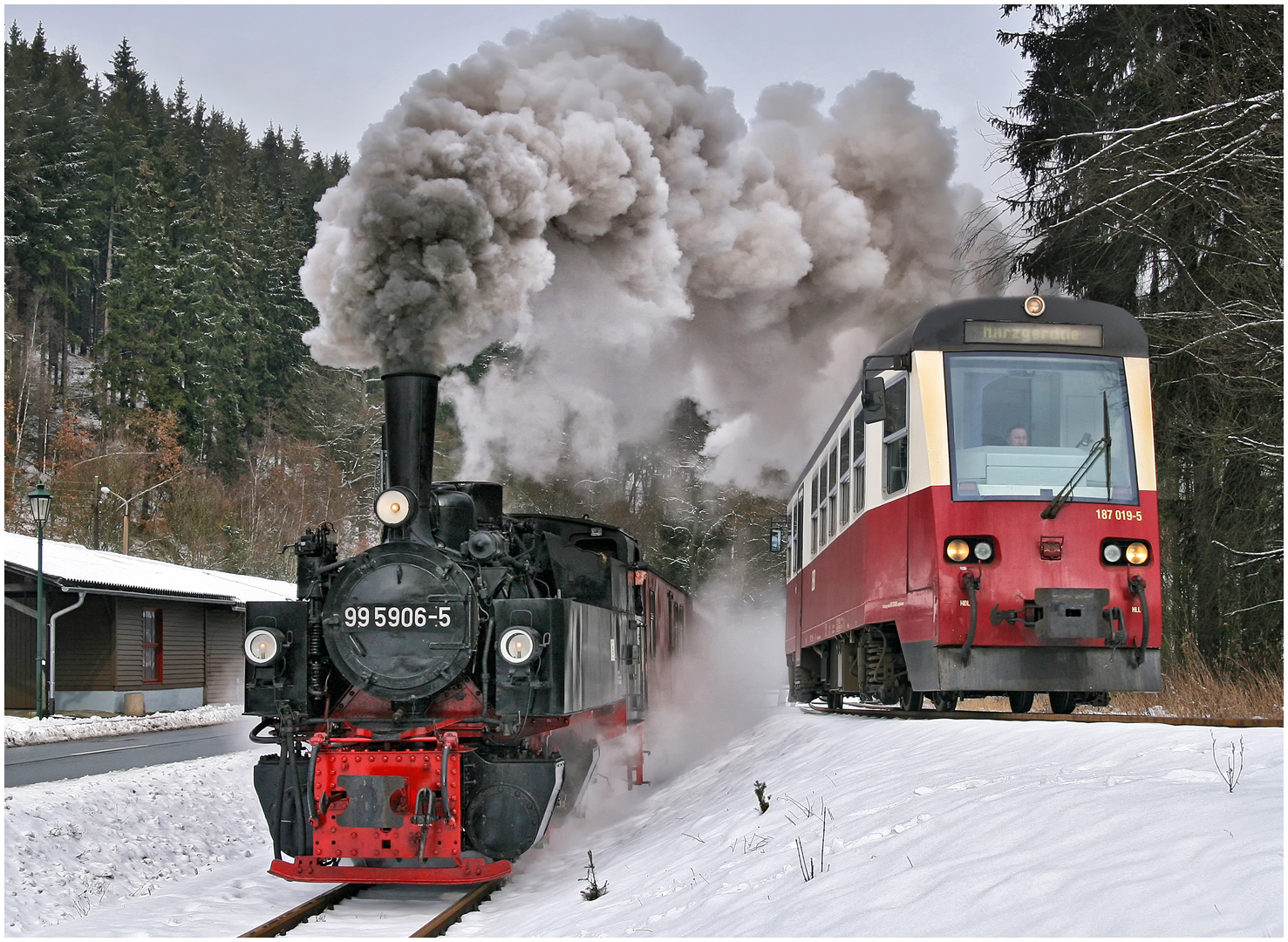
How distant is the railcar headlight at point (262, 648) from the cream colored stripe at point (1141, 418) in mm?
5694

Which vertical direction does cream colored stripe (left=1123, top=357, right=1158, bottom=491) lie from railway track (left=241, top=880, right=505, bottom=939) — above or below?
above

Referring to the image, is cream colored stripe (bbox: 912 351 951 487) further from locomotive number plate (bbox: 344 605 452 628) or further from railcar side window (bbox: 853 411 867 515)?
locomotive number plate (bbox: 344 605 452 628)

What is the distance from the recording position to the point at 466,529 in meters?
7.59

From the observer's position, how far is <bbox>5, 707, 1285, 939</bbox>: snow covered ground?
3.49 metres

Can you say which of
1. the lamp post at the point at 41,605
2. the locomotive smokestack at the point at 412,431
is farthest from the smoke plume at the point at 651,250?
the lamp post at the point at 41,605

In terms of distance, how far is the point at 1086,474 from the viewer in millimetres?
7602

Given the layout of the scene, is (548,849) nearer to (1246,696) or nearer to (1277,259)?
(1246,696)

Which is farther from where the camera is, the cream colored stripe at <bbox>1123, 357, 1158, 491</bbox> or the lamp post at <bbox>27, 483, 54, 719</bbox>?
the lamp post at <bbox>27, 483, 54, 719</bbox>

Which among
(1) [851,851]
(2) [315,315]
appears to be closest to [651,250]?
(1) [851,851]

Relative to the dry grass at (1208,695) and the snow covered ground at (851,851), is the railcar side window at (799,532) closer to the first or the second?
the dry grass at (1208,695)

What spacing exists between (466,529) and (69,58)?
55915 millimetres

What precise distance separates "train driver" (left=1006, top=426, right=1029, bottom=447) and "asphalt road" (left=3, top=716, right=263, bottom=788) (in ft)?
30.0

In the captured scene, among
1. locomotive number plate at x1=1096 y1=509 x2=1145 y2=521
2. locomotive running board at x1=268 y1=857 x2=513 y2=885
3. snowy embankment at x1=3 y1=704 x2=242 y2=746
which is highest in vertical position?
locomotive number plate at x1=1096 y1=509 x2=1145 y2=521

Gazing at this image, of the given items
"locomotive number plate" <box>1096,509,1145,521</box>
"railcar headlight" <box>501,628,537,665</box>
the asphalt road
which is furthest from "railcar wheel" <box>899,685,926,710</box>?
the asphalt road
